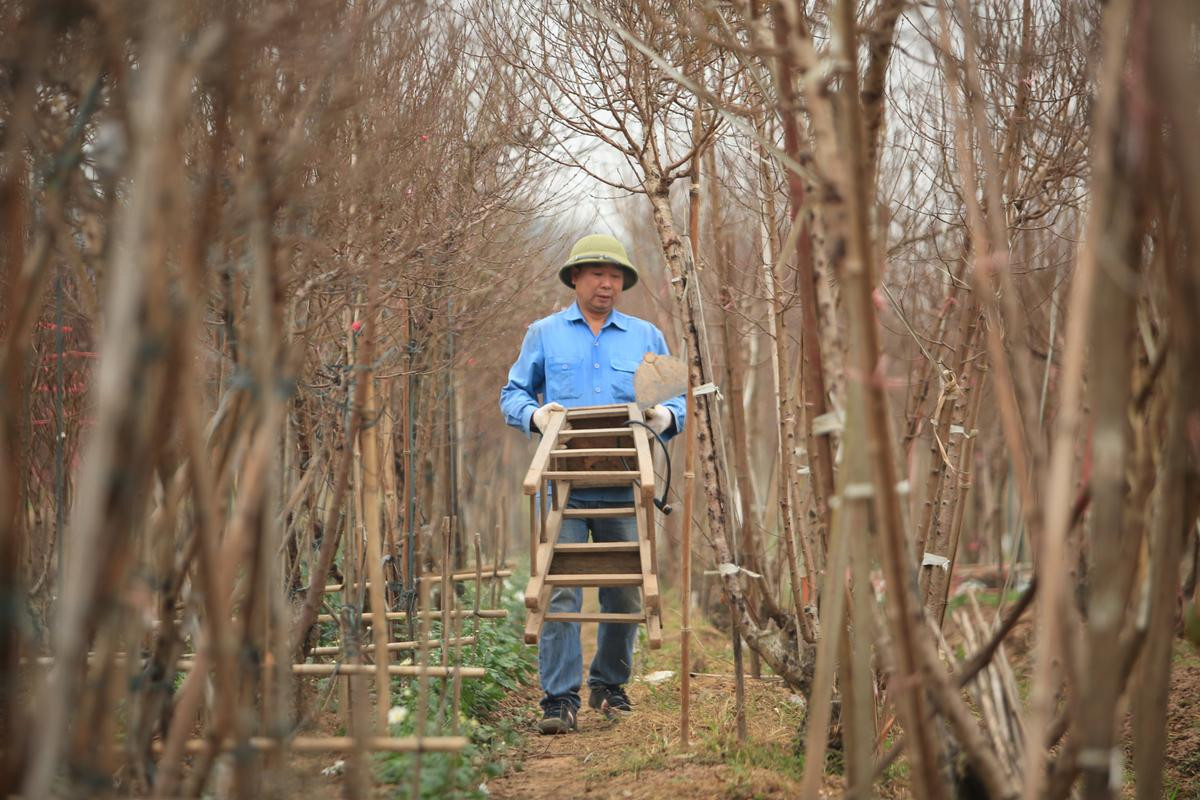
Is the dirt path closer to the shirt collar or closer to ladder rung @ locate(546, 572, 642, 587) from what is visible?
ladder rung @ locate(546, 572, 642, 587)

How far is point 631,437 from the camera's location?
4.71m

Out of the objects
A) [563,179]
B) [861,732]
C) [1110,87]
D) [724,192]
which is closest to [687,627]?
[861,732]

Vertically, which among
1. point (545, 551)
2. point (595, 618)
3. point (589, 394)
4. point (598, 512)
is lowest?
point (595, 618)

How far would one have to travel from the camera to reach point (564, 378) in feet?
16.6

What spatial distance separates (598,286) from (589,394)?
20.7 inches

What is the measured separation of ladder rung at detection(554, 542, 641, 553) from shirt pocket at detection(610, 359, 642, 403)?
94cm

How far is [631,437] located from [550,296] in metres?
5.11

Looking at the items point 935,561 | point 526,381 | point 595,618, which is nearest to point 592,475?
point 595,618

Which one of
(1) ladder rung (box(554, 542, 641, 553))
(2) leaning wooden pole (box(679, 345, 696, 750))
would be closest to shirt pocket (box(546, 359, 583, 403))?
(1) ladder rung (box(554, 542, 641, 553))

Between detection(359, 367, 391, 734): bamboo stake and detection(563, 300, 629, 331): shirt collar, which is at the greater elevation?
detection(563, 300, 629, 331): shirt collar

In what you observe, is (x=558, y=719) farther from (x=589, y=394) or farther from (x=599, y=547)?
(x=589, y=394)

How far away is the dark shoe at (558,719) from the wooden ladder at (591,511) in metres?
0.49

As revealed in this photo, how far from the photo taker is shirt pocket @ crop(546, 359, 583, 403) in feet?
16.6

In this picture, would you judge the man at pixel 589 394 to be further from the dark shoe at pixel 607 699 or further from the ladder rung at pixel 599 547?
the ladder rung at pixel 599 547
